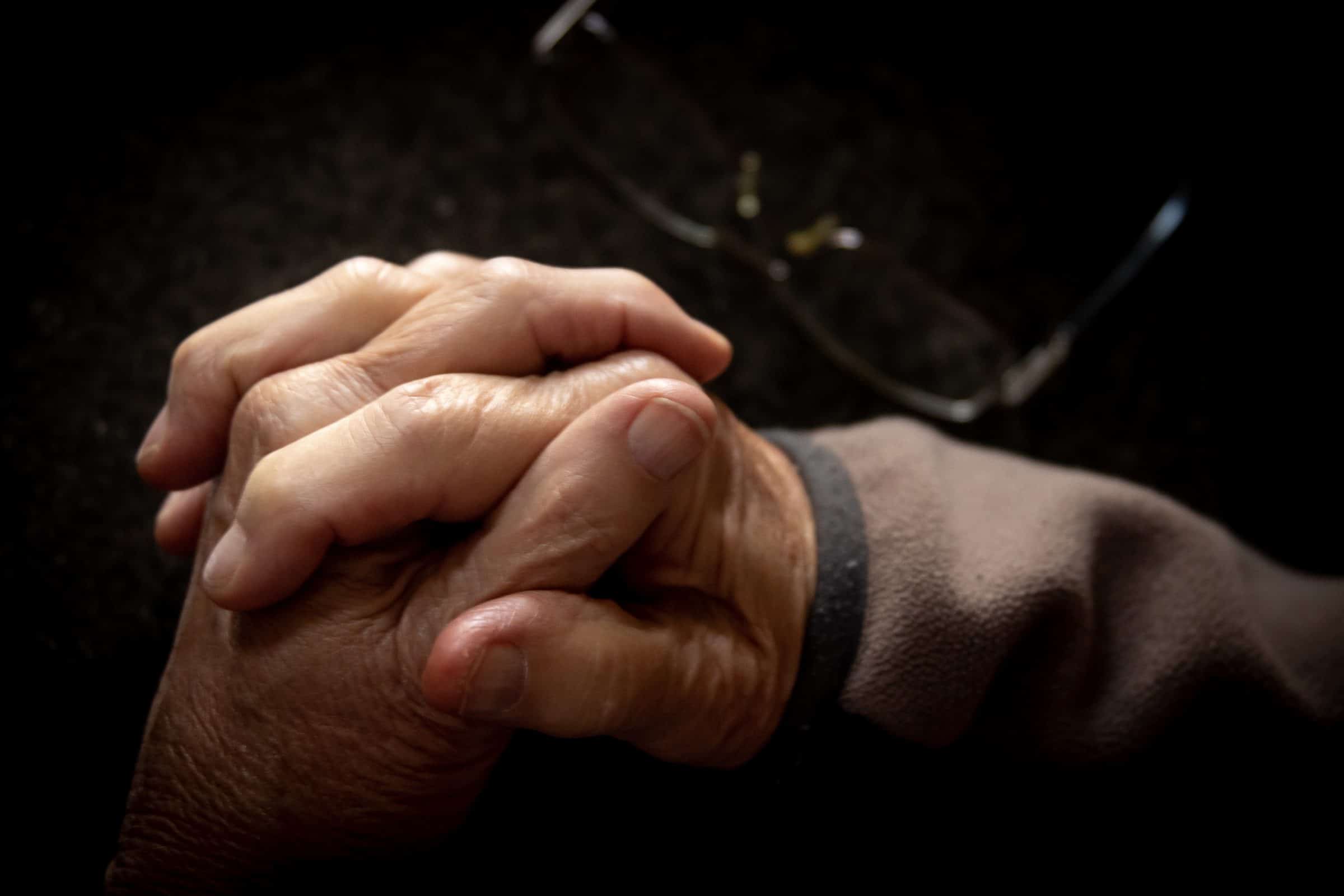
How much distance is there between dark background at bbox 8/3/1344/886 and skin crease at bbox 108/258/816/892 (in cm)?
19

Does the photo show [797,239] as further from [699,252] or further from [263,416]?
[263,416]

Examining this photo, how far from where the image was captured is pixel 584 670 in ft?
2.20

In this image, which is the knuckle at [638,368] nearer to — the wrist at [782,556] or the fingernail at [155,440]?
the wrist at [782,556]

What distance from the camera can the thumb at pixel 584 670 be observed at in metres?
0.65

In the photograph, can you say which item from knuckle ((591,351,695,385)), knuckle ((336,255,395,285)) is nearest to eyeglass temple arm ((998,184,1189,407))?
knuckle ((591,351,695,385))

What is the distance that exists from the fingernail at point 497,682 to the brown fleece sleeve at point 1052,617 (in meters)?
0.32

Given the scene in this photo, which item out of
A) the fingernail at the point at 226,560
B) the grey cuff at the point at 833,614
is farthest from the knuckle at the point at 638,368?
the fingernail at the point at 226,560

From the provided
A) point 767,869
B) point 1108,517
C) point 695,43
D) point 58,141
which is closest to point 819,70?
point 695,43

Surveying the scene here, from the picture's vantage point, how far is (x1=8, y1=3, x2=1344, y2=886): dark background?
94 centimetres

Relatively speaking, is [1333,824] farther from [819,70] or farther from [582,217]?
[819,70]

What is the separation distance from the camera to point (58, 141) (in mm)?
1101

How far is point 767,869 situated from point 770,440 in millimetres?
444

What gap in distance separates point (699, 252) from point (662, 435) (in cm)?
69

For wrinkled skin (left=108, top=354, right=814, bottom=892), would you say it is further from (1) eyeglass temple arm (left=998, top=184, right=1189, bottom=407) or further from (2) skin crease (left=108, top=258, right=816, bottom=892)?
(1) eyeglass temple arm (left=998, top=184, right=1189, bottom=407)
